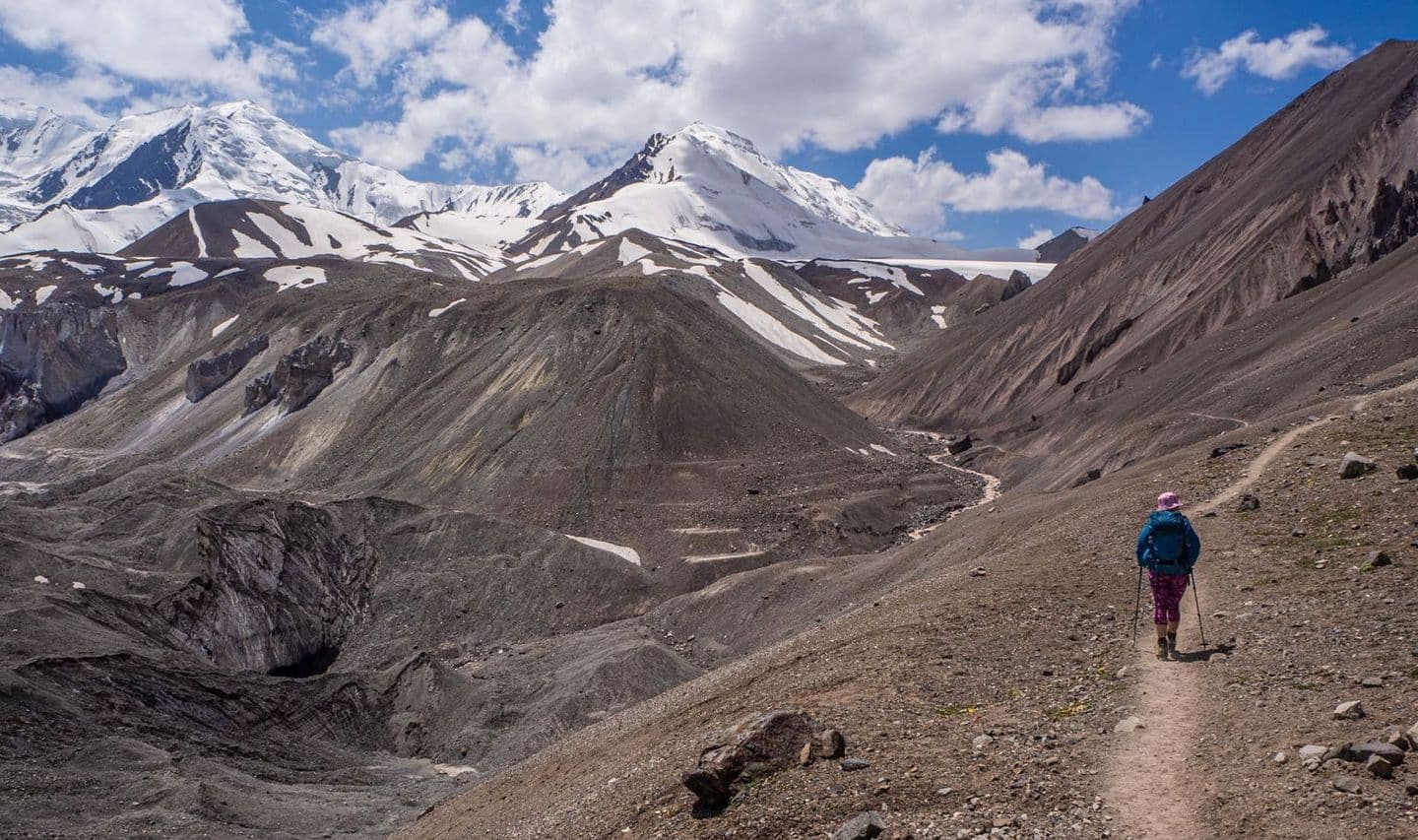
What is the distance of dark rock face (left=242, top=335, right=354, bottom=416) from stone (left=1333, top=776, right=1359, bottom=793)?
261 ft

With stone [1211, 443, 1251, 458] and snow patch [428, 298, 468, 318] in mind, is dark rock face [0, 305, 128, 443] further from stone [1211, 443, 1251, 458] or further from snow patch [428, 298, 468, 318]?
stone [1211, 443, 1251, 458]

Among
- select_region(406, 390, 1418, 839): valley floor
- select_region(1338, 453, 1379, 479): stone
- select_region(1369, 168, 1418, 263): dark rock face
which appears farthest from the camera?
select_region(1369, 168, 1418, 263): dark rock face

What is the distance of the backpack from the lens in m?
12.6

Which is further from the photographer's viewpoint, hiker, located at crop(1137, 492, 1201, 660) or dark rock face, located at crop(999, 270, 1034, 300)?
dark rock face, located at crop(999, 270, 1034, 300)

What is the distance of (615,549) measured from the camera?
1938 inches

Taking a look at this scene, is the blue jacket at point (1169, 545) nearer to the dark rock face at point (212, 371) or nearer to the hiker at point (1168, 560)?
the hiker at point (1168, 560)

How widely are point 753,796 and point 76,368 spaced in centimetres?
12572

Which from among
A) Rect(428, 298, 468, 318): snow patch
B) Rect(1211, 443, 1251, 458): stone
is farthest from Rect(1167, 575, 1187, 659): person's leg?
Rect(428, 298, 468, 318): snow patch

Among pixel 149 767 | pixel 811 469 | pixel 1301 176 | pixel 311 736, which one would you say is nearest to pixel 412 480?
pixel 811 469

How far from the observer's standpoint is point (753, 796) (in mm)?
10453

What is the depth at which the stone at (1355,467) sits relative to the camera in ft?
54.3

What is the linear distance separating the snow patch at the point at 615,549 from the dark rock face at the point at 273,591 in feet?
31.7

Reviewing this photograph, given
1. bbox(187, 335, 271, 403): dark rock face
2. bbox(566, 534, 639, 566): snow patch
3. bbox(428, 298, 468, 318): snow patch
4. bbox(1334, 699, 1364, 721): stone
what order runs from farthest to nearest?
bbox(187, 335, 271, 403): dark rock face, bbox(428, 298, 468, 318): snow patch, bbox(566, 534, 639, 566): snow patch, bbox(1334, 699, 1364, 721): stone

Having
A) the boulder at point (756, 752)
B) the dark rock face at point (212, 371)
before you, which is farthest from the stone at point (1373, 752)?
the dark rock face at point (212, 371)
